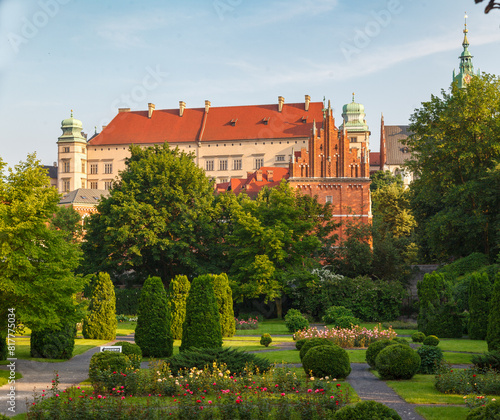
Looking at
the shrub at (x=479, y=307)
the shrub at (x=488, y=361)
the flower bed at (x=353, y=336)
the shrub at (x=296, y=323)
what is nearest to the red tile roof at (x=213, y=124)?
the shrub at (x=296, y=323)

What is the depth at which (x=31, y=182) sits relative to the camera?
65.1ft

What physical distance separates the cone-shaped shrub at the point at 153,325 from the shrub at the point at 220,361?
5220 millimetres

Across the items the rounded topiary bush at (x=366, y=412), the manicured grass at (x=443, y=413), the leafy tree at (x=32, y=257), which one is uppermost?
the leafy tree at (x=32, y=257)

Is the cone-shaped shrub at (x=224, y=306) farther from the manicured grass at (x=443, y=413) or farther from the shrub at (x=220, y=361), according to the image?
the manicured grass at (x=443, y=413)

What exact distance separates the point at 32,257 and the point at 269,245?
23.3 m

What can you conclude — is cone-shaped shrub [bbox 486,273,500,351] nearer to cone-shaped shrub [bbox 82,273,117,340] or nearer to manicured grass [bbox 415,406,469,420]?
manicured grass [bbox 415,406,469,420]

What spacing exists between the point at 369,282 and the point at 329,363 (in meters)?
24.5

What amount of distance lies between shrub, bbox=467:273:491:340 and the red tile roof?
2750 inches

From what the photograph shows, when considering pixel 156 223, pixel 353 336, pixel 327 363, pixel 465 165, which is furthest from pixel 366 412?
pixel 156 223

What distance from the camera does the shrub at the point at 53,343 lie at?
23.0 m

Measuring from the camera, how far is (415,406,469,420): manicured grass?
1297 centimetres

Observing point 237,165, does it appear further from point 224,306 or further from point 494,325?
point 494,325

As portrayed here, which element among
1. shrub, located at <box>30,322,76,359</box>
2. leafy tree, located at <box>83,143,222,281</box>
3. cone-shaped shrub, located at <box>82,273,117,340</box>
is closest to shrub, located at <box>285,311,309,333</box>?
cone-shaped shrub, located at <box>82,273,117,340</box>

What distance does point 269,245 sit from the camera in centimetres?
4141
